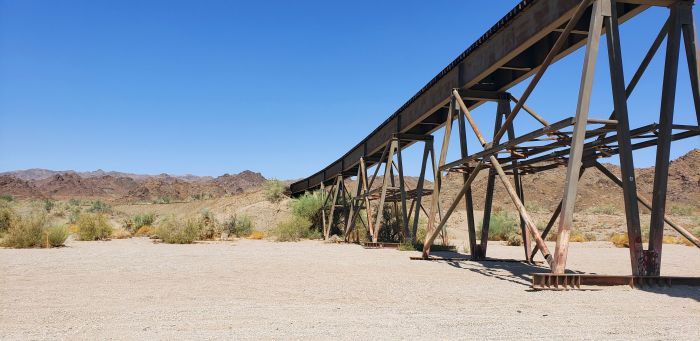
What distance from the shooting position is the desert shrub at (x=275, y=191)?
1714 inches

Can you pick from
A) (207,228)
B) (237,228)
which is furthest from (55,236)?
(237,228)

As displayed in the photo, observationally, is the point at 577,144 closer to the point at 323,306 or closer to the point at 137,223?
the point at 323,306

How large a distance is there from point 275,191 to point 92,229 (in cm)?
2204

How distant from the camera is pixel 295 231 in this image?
26.8 metres

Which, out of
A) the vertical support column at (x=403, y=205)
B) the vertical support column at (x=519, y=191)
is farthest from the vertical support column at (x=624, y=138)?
the vertical support column at (x=403, y=205)

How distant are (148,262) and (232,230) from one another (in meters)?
16.5

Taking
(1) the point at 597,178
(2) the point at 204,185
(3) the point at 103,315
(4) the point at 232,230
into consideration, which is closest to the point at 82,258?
(3) the point at 103,315

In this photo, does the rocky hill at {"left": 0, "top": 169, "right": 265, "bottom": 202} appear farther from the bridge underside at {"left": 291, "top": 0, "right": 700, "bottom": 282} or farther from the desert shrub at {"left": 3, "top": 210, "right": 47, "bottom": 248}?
the bridge underside at {"left": 291, "top": 0, "right": 700, "bottom": 282}

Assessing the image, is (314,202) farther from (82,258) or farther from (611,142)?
(611,142)

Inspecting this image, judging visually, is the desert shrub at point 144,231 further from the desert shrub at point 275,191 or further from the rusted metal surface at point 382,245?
the desert shrub at point 275,191

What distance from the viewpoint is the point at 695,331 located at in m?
4.81

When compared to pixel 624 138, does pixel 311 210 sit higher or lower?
lower

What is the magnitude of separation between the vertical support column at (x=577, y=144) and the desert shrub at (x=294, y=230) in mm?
18259

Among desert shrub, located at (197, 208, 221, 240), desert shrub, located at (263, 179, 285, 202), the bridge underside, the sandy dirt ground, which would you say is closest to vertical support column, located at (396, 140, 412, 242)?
the bridge underside
